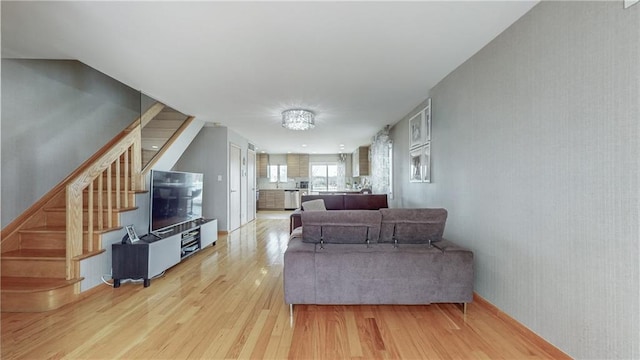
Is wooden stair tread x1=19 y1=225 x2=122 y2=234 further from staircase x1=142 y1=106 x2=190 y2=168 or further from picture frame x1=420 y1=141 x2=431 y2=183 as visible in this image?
picture frame x1=420 y1=141 x2=431 y2=183

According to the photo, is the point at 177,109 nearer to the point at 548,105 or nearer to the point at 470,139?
the point at 470,139

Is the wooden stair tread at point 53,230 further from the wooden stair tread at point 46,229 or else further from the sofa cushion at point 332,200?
the sofa cushion at point 332,200

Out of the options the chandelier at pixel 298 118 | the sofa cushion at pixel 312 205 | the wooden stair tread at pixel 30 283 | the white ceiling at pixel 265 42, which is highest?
the white ceiling at pixel 265 42

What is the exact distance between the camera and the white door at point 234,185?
19.5ft

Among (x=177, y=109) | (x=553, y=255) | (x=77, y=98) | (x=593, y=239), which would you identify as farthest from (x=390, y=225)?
(x=77, y=98)

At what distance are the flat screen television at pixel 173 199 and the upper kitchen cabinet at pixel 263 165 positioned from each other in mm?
6170

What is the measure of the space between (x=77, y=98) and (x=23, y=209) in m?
1.57

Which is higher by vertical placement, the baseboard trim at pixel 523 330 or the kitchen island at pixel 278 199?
the kitchen island at pixel 278 199

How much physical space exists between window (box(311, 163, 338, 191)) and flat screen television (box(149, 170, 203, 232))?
22.5 ft

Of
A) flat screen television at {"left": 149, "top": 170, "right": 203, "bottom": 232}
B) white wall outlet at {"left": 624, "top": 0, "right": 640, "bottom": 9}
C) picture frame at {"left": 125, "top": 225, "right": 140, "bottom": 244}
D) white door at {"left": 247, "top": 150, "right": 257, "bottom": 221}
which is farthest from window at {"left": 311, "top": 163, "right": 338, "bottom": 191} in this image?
white wall outlet at {"left": 624, "top": 0, "right": 640, "bottom": 9}

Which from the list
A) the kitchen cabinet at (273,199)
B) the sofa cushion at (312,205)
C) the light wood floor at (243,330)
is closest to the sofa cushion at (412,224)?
the light wood floor at (243,330)

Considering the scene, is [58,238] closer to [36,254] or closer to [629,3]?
[36,254]

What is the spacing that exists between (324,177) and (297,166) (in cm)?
126

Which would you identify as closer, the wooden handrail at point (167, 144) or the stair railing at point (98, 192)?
the stair railing at point (98, 192)
